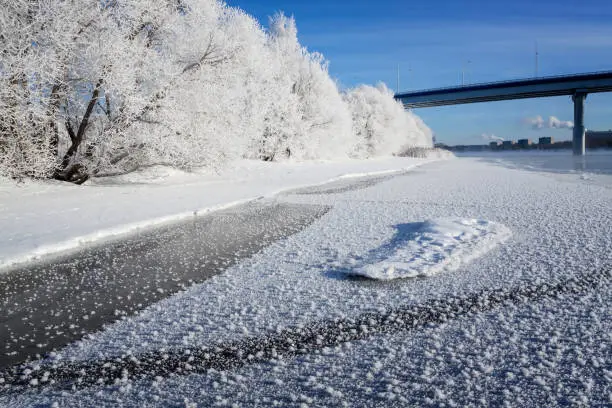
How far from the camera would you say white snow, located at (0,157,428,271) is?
607 cm

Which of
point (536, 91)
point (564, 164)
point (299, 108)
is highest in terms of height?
point (536, 91)

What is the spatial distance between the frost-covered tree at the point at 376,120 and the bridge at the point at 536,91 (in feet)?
33.1

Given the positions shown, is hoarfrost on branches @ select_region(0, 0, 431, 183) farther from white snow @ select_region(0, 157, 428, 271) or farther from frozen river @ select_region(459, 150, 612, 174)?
frozen river @ select_region(459, 150, 612, 174)

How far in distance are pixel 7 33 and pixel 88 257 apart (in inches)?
283

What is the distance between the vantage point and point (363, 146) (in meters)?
44.5

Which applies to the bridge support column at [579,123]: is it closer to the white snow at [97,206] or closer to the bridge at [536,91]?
the bridge at [536,91]

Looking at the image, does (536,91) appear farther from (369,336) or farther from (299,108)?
(369,336)

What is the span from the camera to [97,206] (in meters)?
8.98

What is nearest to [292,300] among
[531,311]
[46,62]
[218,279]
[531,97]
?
[218,279]

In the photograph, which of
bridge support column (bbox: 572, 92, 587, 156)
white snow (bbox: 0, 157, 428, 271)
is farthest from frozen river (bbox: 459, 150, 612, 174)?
white snow (bbox: 0, 157, 428, 271)

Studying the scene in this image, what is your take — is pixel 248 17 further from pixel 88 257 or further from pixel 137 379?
pixel 137 379

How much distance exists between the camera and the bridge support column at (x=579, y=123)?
5503 cm

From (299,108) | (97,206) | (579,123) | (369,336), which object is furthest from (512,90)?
(369,336)

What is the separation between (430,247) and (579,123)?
203 feet
